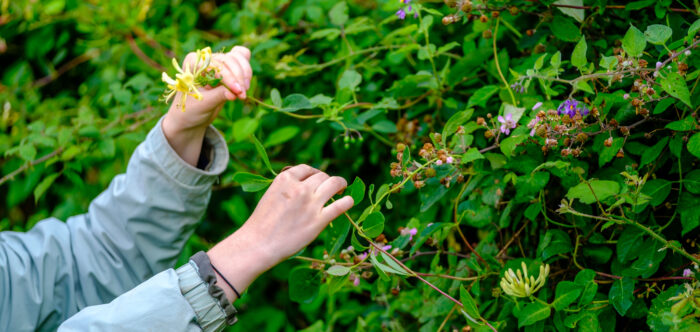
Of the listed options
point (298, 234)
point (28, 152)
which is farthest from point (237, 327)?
point (298, 234)

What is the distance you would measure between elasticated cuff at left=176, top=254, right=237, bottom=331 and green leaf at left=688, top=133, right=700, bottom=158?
616 mm

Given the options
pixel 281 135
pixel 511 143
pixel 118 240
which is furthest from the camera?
pixel 281 135

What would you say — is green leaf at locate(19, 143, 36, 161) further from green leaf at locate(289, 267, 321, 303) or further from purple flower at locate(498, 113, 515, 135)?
purple flower at locate(498, 113, 515, 135)

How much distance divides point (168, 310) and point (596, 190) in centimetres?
58

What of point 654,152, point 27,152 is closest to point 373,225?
point 654,152

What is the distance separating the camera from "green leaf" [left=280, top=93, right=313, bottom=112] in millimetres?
942

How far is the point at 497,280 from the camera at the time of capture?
920mm

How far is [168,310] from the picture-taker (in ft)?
2.56

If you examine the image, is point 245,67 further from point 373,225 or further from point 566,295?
point 566,295

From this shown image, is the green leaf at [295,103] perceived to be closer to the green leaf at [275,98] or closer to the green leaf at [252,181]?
the green leaf at [275,98]

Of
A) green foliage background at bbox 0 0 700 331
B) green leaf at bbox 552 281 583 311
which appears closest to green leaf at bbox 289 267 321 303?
green foliage background at bbox 0 0 700 331

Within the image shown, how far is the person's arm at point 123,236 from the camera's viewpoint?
1.07 meters

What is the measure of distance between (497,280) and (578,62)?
1.19 feet

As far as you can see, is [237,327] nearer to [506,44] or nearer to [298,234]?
[298,234]
